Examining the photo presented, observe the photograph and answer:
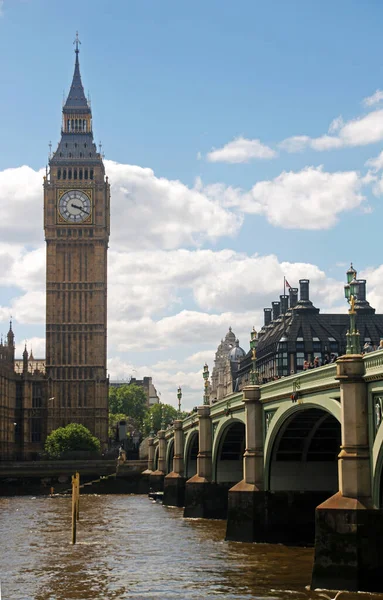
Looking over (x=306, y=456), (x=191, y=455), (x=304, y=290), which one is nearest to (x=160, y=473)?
(x=191, y=455)

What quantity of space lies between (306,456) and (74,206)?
123431 mm

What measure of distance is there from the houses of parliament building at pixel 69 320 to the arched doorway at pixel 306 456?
365 feet

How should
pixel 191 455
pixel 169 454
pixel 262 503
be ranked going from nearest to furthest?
pixel 262 503, pixel 191 455, pixel 169 454

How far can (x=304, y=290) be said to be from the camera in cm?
14425

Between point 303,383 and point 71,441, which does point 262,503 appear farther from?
point 71,441

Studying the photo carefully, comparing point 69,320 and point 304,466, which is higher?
point 69,320

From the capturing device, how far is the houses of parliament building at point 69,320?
165m

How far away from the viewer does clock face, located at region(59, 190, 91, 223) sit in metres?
170

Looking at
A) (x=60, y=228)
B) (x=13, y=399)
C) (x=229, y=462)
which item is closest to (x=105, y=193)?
(x=60, y=228)

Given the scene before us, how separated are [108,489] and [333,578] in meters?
90.2

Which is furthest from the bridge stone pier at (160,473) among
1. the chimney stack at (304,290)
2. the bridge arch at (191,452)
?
the chimney stack at (304,290)

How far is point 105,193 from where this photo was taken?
173 meters

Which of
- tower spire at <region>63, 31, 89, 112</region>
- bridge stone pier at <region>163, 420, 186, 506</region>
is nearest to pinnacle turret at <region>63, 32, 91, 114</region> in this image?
tower spire at <region>63, 31, 89, 112</region>

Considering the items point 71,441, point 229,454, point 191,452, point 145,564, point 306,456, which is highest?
point 71,441
